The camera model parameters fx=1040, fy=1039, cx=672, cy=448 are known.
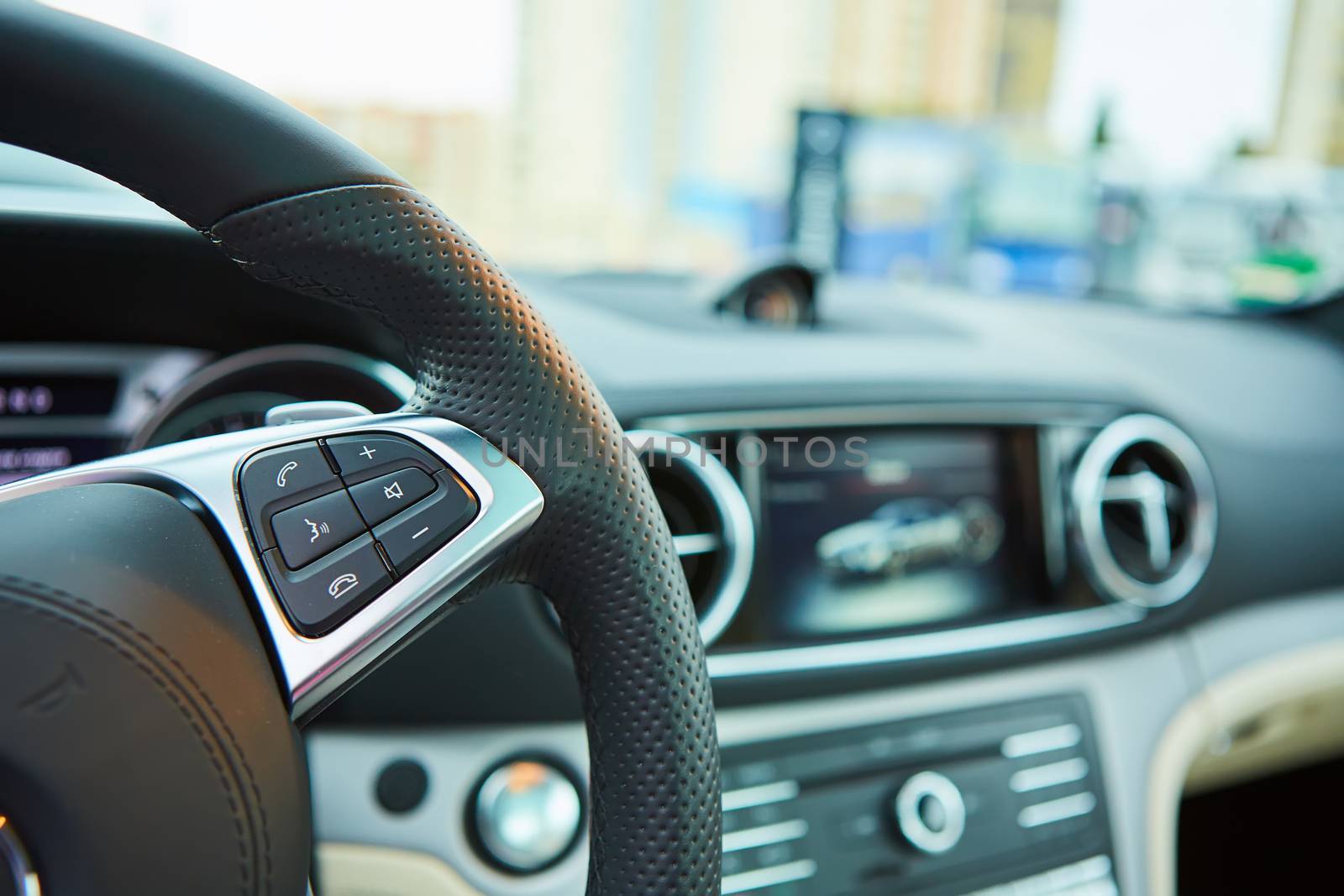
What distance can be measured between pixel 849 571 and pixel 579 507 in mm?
729

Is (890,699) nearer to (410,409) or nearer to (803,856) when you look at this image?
(803,856)

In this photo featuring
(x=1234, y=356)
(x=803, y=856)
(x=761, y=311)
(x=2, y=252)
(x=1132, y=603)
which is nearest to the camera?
(x=2, y=252)

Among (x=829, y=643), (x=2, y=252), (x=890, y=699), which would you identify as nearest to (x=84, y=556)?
(x=2, y=252)

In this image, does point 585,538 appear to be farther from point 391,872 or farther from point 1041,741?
point 1041,741

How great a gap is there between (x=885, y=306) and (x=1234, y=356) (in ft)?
1.98

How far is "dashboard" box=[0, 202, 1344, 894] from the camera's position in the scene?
39.5 inches

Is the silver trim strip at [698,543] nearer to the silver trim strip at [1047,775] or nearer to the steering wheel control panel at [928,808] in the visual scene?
the steering wheel control panel at [928,808]

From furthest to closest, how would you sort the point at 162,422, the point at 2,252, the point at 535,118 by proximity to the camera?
the point at 535,118 < the point at 162,422 < the point at 2,252

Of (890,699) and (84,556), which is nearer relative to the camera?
(84,556)

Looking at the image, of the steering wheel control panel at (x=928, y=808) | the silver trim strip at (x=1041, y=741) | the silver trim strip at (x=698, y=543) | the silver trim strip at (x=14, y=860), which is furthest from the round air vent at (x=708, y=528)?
the silver trim strip at (x=14, y=860)

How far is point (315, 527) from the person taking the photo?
519 mm

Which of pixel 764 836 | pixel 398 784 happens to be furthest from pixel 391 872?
pixel 764 836

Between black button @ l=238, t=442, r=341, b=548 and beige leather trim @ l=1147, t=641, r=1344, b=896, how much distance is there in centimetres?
125

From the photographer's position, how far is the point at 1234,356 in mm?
1777
